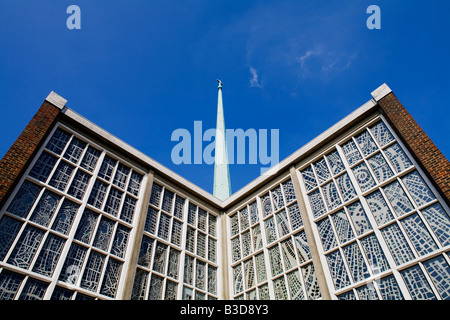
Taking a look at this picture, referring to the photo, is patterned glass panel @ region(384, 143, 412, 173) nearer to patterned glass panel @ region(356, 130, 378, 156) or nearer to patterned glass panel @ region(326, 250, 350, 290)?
patterned glass panel @ region(356, 130, 378, 156)

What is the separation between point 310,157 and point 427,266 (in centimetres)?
521

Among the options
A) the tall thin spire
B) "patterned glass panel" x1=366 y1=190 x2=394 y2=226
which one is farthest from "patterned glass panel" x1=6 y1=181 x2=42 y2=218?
the tall thin spire

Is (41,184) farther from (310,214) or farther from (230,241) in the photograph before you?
(310,214)

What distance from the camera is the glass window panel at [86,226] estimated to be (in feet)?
31.2

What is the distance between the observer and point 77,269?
893cm

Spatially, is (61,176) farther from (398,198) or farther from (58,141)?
(398,198)

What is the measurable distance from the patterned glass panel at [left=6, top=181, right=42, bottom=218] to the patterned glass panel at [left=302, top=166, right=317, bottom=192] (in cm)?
817

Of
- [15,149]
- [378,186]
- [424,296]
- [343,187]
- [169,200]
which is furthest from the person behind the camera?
[169,200]

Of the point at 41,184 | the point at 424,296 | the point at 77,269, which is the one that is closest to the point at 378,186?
the point at 424,296

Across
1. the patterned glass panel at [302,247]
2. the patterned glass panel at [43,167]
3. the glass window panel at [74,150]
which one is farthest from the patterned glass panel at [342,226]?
the patterned glass panel at [43,167]

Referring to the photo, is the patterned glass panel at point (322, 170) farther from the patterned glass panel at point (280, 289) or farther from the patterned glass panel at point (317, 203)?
the patterned glass panel at point (280, 289)

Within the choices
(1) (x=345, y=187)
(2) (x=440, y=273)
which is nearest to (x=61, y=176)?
(1) (x=345, y=187)

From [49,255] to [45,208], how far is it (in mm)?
1283

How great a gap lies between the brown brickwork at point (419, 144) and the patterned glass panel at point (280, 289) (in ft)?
16.6
